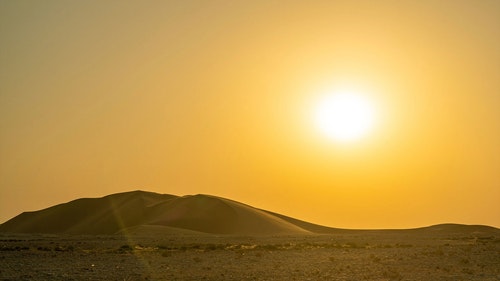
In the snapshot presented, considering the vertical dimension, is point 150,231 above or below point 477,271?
above

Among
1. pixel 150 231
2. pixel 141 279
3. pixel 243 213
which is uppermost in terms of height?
pixel 243 213

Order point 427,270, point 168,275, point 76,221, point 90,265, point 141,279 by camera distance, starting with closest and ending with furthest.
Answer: point 141,279, point 168,275, point 427,270, point 90,265, point 76,221

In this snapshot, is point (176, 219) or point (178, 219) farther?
point (178, 219)

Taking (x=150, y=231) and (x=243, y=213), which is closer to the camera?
(x=150, y=231)

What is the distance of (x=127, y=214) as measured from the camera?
186 m

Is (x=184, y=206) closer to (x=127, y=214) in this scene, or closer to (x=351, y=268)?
(x=127, y=214)

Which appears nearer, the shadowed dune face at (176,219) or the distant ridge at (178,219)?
the distant ridge at (178,219)

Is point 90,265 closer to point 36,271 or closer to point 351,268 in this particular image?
point 36,271

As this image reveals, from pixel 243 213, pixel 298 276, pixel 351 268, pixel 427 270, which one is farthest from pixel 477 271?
pixel 243 213

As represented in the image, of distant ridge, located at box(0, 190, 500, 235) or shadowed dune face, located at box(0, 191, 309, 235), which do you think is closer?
distant ridge, located at box(0, 190, 500, 235)

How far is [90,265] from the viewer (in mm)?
43812

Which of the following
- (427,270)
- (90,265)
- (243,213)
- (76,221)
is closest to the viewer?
(427,270)

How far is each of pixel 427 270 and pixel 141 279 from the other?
50.6 feet

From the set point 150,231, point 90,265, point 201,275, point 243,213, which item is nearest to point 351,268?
point 201,275
